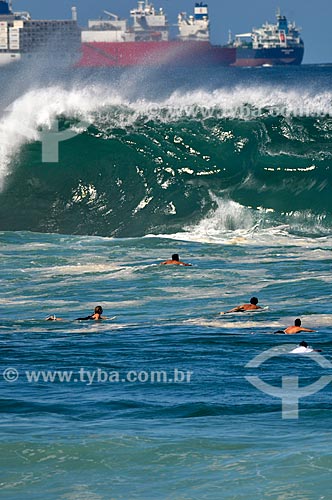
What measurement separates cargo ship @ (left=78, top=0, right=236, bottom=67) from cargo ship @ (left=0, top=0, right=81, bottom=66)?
365 centimetres

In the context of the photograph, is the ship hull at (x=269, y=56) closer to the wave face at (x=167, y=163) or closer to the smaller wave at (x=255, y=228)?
the wave face at (x=167, y=163)

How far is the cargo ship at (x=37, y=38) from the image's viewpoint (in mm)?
163000

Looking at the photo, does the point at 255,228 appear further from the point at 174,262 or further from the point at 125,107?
the point at 125,107

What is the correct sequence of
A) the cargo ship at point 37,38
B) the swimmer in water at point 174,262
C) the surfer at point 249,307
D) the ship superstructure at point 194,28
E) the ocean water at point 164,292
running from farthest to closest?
the ship superstructure at point 194,28 → the cargo ship at point 37,38 → the swimmer in water at point 174,262 → the surfer at point 249,307 → the ocean water at point 164,292

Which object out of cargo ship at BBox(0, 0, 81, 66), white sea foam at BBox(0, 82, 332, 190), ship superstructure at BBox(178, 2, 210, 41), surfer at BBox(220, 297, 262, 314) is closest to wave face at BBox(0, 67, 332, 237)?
white sea foam at BBox(0, 82, 332, 190)

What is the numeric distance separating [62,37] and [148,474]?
6482 inches

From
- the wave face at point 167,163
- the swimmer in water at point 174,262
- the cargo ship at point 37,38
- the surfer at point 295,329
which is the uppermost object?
the cargo ship at point 37,38

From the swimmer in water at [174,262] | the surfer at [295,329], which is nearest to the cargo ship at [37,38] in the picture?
the swimmer in water at [174,262]

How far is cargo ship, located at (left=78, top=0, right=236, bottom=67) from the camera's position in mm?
144625

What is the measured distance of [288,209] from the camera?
93.5 ft

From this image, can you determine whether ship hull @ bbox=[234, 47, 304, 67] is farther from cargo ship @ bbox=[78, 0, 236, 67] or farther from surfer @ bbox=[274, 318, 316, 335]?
surfer @ bbox=[274, 318, 316, 335]

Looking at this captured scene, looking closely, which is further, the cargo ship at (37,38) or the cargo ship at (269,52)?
the cargo ship at (269,52)

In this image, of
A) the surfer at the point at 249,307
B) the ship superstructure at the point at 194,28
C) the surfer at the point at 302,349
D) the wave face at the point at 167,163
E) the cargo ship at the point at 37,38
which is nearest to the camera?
the surfer at the point at 302,349

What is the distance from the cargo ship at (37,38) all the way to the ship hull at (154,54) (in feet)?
39.5
